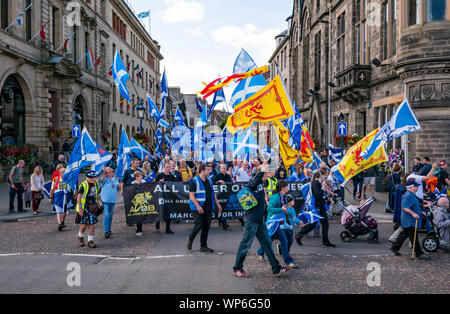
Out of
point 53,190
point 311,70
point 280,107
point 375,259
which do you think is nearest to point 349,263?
point 375,259

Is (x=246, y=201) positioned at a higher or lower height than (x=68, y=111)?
lower

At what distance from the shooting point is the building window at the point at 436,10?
50.8 feet

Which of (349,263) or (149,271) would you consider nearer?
(149,271)

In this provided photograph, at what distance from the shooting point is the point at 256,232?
648 cm

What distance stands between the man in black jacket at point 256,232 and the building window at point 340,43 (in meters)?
21.8

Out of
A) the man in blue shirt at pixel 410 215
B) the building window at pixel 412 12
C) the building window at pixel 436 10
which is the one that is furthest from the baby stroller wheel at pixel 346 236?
the building window at pixel 412 12

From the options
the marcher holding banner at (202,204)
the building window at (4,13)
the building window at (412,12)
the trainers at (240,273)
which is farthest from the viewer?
the building window at (4,13)

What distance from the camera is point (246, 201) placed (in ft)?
21.0

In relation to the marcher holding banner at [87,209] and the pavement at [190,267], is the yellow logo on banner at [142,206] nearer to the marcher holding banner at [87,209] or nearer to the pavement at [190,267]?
the pavement at [190,267]

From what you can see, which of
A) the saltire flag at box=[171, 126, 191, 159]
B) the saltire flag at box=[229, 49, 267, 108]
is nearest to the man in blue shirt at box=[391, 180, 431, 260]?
the saltire flag at box=[229, 49, 267, 108]

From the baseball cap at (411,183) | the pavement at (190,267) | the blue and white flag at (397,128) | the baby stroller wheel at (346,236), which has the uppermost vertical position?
the blue and white flag at (397,128)

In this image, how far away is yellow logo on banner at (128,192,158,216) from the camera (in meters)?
10.4
